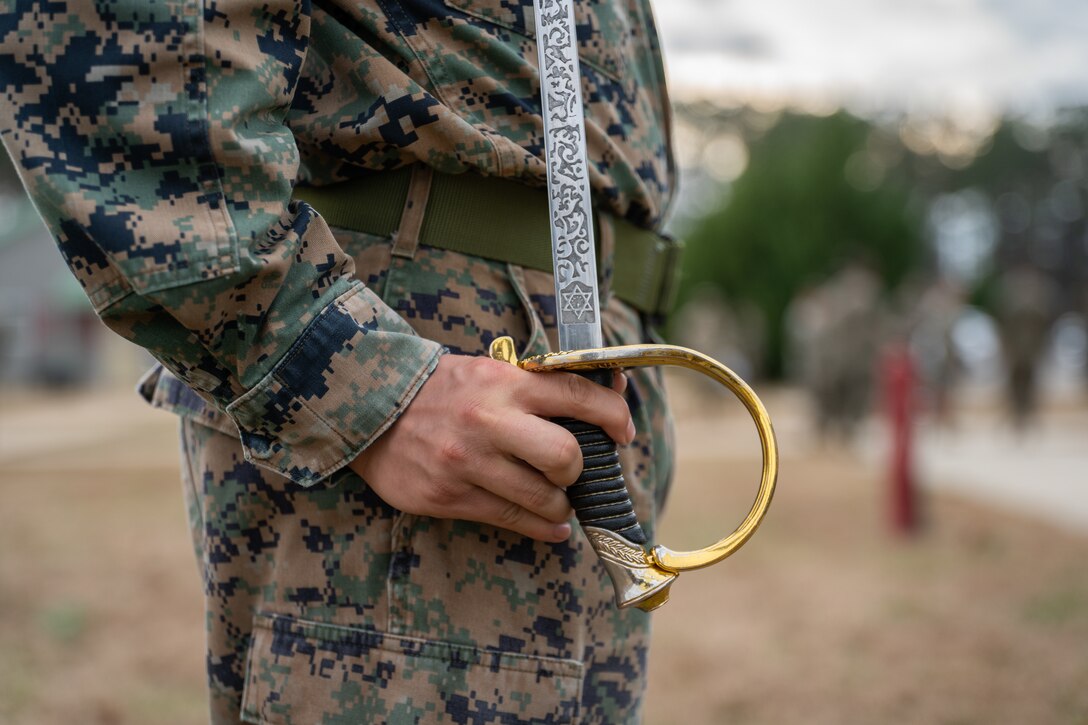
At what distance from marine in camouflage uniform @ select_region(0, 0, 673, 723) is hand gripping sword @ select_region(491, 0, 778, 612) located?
96mm

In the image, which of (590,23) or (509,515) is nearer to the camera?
(509,515)

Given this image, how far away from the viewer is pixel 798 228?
85.0 ft

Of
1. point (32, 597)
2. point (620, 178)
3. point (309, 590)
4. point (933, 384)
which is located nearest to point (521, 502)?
point (309, 590)

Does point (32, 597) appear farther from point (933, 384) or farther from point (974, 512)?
point (933, 384)

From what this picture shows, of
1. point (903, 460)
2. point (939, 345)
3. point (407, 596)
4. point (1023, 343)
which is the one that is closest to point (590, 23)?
point (407, 596)

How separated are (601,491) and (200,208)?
1.56 feet

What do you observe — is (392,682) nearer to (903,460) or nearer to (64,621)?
(64,621)

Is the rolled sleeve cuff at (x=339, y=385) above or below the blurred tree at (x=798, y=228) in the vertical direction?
below

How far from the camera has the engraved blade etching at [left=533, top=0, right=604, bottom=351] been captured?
0.95 metres

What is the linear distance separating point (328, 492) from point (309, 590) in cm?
11

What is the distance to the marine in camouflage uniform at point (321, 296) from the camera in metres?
0.89

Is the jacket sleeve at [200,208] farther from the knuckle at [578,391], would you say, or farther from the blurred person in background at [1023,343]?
the blurred person in background at [1023,343]

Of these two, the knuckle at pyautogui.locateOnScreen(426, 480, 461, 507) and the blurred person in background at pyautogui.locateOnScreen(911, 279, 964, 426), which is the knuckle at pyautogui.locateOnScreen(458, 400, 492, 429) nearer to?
the knuckle at pyautogui.locateOnScreen(426, 480, 461, 507)

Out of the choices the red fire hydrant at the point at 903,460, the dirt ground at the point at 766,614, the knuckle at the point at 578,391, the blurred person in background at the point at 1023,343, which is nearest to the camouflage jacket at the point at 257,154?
the knuckle at the point at 578,391
